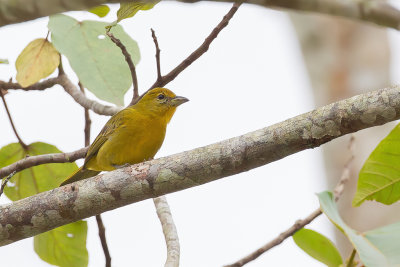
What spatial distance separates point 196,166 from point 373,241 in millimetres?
756

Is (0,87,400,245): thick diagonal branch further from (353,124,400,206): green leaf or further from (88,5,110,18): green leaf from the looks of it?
(88,5,110,18): green leaf

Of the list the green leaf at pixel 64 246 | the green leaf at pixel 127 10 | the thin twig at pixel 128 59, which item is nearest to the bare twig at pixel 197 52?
the thin twig at pixel 128 59

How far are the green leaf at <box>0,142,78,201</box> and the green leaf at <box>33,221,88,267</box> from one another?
0.31 metres

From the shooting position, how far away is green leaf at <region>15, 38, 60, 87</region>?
10.1 feet

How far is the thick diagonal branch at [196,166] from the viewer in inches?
87.0

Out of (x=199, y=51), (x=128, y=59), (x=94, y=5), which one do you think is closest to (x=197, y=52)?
(x=199, y=51)

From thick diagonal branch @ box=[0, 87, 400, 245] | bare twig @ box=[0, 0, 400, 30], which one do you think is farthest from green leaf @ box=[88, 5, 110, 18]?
bare twig @ box=[0, 0, 400, 30]

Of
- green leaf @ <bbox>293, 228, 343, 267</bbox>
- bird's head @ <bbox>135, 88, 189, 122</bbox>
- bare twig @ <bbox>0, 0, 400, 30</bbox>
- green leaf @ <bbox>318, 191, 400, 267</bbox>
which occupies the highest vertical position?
bird's head @ <bbox>135, 88, 189, 122</bbox>

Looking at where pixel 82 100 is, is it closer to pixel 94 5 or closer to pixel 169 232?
pixel 169 232

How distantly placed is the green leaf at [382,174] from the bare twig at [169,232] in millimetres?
792

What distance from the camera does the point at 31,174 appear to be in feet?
11.5

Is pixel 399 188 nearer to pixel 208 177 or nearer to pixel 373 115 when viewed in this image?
pixel 373 115

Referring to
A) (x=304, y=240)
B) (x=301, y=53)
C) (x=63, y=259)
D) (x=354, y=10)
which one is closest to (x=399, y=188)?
(x=304, y=240)

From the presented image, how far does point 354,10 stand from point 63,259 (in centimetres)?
261
